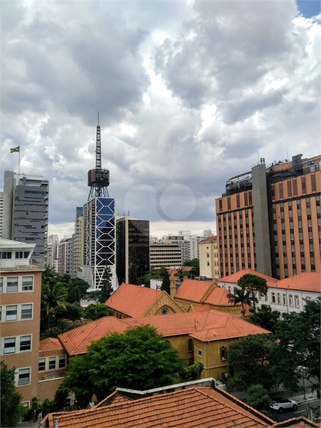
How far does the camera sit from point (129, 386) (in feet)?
56.5

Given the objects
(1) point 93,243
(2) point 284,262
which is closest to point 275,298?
(2) point 284,262

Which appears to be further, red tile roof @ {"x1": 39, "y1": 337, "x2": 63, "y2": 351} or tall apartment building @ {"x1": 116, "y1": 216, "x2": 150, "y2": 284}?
tall apartment building @ {"x1": 116, "y1": 216, "x2": 150, "y2": 284}

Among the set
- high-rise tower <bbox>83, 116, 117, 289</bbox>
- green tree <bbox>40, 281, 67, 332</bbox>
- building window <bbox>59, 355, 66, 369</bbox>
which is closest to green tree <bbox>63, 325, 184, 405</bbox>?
building window <bbox>59, 355, 66, 369</bbox>

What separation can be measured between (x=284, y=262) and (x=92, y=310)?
36473mm

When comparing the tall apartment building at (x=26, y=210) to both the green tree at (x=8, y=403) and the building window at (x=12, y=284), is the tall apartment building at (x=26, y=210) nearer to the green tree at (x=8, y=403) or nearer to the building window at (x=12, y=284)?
the building window at (x=12, y=284)

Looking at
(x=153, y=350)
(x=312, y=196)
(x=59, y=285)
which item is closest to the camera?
(x=153, y=350)

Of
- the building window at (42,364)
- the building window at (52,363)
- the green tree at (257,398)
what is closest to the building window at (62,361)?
the building window at (52,363)

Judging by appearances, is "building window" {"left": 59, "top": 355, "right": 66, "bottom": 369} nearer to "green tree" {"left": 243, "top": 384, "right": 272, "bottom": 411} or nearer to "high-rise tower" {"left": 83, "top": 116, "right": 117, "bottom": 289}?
"green tree" {"left": 243, "top": 384, "right": 272, "bottom": 411}

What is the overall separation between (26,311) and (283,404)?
19.2m

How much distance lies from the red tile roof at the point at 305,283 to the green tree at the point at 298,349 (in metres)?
19.4

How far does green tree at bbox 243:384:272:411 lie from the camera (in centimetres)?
1931

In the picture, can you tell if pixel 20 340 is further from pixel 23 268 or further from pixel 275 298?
pixel 275 298

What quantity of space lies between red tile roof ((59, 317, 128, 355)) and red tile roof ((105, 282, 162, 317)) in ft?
26.2

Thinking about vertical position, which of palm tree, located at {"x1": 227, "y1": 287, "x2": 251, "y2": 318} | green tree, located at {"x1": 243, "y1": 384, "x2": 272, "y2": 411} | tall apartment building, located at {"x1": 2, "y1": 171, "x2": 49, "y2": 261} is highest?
tall apartment building, located at {"x1": 2, "y1": 171, "x2": 49, "y2": 261}
